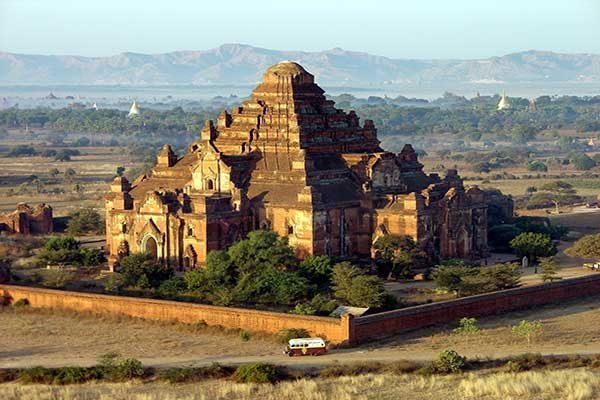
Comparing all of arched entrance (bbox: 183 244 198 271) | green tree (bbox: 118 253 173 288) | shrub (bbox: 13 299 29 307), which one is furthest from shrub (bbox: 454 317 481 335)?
shrub (bbox: 13 299 29 307)

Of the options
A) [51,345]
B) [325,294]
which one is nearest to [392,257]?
[325,294]

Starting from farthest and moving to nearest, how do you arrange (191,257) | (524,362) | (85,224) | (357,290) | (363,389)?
1. (85,224)
2. (191,257)
3. (357,290)
4. (524,362)
5. (363,389)

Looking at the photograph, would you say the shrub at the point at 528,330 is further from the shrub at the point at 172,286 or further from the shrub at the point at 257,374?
the shrub at the point at 172,286

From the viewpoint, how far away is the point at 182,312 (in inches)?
1813

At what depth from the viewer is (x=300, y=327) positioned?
43.6 metres

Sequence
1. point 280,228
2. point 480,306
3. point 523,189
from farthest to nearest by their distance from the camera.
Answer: point 523,189
point 280,228
point 480,306

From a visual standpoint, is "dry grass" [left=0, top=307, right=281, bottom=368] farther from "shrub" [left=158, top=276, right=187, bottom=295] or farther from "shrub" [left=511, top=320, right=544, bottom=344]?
"shrub" [left=511, top=320, right=544, bottom=344]

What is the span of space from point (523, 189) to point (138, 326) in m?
62.0

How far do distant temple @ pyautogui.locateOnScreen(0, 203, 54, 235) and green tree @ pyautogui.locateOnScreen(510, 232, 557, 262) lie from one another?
2237cm

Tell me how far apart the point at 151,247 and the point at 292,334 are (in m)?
16.0

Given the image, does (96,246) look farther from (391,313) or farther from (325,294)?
(391,313)

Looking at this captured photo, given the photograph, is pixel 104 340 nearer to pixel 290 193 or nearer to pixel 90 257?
Answer: pixel 90 257

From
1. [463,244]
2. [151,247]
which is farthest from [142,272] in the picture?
[463,244]

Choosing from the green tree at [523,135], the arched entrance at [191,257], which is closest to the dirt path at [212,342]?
the arched entrance at [191,257]
